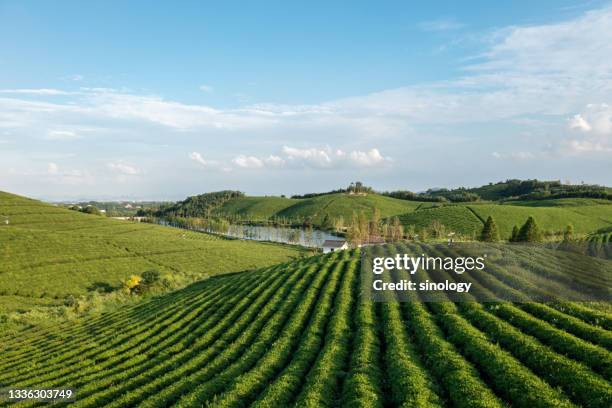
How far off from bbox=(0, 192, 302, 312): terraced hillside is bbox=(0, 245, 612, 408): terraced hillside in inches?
1413

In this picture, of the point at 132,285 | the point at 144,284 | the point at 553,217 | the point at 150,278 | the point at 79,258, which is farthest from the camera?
the point at 553,217

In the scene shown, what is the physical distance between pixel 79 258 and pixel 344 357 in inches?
3210

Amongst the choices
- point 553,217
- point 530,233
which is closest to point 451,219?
point 553,217

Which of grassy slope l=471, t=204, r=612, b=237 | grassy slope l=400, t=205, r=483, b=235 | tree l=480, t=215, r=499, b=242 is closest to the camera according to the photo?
tree l=480, t=215, r=499, b=242

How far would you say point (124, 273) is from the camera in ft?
256

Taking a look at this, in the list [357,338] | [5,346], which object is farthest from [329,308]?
[5,346]

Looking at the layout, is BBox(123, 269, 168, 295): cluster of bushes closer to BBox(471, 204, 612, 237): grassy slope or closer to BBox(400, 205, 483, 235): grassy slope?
BBox(400, 205, 483, 235): grassy slope

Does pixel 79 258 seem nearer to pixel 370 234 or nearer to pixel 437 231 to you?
pixel 370 234

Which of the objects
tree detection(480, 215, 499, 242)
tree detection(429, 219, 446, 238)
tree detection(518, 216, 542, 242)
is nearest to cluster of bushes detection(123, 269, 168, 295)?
tree detection(518, 216, 542, 242)

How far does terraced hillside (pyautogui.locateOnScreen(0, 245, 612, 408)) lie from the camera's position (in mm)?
13969

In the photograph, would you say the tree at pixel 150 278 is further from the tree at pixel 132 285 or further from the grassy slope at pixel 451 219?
the grassy slope at pixel 451 219

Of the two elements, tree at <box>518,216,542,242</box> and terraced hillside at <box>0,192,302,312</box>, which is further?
tree at <box>518,216,542,242</box>

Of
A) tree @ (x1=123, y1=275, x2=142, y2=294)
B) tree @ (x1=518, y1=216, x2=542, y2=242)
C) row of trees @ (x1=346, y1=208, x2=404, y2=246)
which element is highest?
tree @ (x1=518, y1=216, x2=542, y2=242)

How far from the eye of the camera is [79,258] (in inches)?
3241
